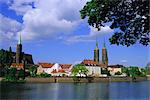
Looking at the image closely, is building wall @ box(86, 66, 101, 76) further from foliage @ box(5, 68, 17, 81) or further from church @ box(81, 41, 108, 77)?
foliage @ box(5, 68, 17, 81)

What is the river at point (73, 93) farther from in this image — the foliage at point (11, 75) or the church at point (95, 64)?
the church at point (95, 64)

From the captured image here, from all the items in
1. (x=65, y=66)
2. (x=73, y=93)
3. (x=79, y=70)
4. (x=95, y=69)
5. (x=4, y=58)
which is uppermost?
(x=4, y=58)

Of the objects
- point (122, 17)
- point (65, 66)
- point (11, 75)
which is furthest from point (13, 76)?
point (122, 17)

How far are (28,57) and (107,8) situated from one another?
389 ft

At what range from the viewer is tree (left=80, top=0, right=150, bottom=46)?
10555 mm

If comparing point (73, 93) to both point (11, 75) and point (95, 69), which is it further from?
point (95, 69)

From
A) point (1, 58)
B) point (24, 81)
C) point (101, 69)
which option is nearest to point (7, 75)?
point (24, 81)

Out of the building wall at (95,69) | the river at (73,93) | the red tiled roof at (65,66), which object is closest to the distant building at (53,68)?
the red tiled roof at (65,66)

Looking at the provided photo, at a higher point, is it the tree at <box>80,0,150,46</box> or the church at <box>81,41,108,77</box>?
the church at <box>81,41,108,77</box>

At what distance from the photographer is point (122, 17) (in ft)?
36.3

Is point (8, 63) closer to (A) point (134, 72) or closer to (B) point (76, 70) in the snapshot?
(B) point (76, 70)

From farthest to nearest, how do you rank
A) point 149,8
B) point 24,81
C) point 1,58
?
point 1,58
point 24,81
point 149,8

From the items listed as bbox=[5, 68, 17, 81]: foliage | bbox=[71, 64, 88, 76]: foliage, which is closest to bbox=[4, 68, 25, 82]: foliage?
bbox=[5, 68, 17, 81]: foliage

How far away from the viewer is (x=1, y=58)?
81.0 meters
